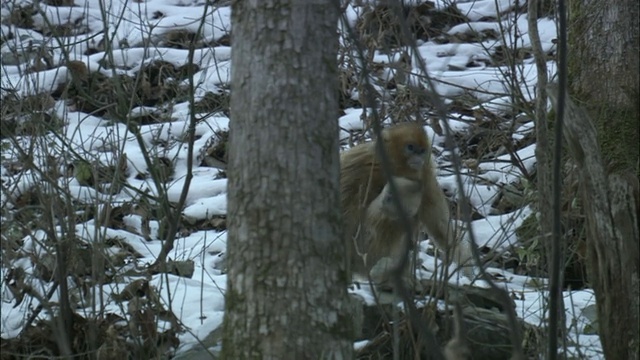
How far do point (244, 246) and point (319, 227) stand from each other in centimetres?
27

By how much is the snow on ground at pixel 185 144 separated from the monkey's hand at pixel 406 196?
1.30 feet

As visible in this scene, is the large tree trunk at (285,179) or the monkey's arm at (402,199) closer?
the large tree trunk at (285,179)

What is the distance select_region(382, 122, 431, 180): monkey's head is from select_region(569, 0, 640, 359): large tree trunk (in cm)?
109

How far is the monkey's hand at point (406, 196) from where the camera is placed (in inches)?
249

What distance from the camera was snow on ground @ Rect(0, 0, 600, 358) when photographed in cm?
529

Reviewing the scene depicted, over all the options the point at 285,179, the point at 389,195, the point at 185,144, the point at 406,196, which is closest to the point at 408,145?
the point at 389,195

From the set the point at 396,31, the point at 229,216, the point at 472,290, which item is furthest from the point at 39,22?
the point at 229,216

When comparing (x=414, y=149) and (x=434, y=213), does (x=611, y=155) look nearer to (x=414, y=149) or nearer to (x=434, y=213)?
(x=414, y=149)

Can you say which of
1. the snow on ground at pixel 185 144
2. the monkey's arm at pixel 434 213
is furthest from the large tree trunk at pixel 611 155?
the monkey's arm at pixel 434 213

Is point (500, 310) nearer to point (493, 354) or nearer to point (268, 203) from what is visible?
point (493, 354)

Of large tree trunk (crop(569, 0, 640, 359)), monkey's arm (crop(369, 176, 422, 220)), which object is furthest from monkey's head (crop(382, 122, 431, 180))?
large tree trunk (crop(569, 0, 640, 359))

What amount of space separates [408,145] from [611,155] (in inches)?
67.8

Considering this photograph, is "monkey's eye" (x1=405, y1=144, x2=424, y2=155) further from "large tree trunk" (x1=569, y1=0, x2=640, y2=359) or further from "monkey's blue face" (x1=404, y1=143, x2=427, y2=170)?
"large tree trunk" (x1=569, y1=0, x2=640, y2=359)

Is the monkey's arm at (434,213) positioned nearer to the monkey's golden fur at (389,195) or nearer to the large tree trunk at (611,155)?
the monkey's golden fur at (389,195)
